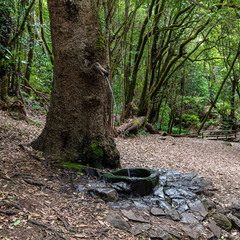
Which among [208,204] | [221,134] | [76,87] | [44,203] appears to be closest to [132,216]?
[44,203]

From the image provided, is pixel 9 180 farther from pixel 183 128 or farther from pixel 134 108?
pixel 183 128

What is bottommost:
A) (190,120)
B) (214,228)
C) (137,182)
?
(214,228)

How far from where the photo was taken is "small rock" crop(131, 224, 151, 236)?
2538 mm

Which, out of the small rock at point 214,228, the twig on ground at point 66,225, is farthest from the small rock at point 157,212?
the twig on ground at point 66,225

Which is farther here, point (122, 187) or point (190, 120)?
point (190, 120)

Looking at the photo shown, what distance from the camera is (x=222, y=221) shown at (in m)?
3.34

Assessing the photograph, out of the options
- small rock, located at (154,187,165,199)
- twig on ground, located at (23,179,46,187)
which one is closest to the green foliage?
small rock, located at (154,187,165,199)

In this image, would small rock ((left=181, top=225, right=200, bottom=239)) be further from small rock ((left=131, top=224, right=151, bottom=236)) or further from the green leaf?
the green leaf

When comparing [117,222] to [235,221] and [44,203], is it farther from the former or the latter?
[235,221]

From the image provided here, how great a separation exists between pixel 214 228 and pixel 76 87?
3011mm

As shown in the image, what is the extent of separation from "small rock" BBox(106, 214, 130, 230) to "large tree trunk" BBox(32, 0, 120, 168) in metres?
1.33

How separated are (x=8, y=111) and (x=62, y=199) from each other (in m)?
4.74

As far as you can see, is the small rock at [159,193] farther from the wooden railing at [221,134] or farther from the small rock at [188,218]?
the wooden railing at [221,134]

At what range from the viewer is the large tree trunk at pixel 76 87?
12.1 feet
